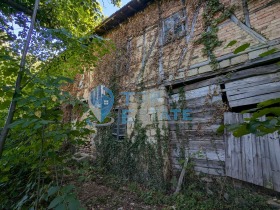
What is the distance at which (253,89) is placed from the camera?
320 centimetres

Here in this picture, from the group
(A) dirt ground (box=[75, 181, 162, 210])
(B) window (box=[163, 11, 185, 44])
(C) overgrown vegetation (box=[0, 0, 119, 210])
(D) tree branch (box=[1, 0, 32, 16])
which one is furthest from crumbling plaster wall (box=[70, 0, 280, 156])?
(D) tree branch (box=[1, 0, 32, 16])

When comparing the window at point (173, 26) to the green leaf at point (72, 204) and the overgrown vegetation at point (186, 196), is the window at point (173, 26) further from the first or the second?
the green leaf at point (72, 204)

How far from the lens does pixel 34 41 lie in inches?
85.1

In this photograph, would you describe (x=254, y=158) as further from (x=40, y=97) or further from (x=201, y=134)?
(x=40, y=97)

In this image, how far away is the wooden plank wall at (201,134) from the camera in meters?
3.55

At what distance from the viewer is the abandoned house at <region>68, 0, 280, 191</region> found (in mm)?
3074

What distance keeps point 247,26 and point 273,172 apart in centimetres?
291

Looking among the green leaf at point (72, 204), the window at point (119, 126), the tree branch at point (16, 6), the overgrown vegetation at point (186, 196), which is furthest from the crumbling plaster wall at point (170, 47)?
the tree branch at point (16, 6)

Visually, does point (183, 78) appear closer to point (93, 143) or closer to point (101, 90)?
point (101, 90)

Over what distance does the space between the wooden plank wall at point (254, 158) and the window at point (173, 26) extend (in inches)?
106

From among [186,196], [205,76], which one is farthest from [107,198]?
[205,76]

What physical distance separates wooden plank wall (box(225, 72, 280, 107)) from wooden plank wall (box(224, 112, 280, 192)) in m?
0.35

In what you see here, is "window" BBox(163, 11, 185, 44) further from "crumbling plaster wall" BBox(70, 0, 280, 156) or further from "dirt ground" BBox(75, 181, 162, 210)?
"dirt ground" BBox(75, 181, 162, 210)

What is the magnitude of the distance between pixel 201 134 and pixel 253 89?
4.63 feet
